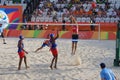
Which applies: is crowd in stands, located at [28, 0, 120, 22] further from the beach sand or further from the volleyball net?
the beach sand

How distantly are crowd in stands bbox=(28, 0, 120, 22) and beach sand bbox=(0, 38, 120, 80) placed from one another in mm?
7224

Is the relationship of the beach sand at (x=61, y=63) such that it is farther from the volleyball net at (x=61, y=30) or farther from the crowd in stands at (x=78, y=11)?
the crowd in stands at (x=78, y=11)

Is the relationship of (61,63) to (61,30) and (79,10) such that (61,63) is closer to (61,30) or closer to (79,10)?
(61,30)

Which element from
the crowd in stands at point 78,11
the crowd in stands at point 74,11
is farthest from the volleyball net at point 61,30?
the crowd in stands at point 78,11

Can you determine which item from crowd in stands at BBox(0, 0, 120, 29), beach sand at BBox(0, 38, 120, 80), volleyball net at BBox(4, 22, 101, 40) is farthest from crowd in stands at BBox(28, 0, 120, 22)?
beach sand at BBox(0, 38, 120, 80)

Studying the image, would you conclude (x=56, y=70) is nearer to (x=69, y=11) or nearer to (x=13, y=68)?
(x=13, y=68)

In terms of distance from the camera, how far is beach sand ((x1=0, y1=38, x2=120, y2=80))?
13.1 metres

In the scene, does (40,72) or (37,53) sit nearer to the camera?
(40,72)

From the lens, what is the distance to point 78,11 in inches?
1120

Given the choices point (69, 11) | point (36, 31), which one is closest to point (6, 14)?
point (36, 31)

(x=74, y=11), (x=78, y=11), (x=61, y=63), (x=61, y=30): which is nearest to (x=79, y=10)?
(x=78, y=11)

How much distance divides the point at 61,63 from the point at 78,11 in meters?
13.5

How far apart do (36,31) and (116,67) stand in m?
11.4

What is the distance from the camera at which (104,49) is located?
19.3 meters
